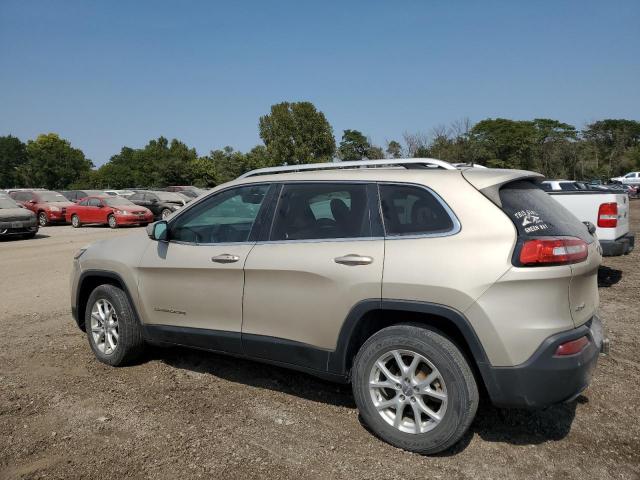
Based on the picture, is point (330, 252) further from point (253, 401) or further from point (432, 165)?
point (253, 401)

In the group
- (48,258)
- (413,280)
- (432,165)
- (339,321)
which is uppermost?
(432,165)

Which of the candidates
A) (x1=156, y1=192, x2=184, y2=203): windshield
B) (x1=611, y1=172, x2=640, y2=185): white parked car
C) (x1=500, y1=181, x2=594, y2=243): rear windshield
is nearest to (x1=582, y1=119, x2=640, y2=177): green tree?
(x1=611, y1=172, x2=640, y2=185): white parked car

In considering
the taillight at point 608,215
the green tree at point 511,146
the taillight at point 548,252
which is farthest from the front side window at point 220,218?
the green tree at point 511,146

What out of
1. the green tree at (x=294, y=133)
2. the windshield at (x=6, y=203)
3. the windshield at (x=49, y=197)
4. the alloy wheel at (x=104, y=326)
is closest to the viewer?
the alloy wheel at (x=104, y=326)

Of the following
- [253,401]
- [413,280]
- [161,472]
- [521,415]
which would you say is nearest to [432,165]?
[413,280]

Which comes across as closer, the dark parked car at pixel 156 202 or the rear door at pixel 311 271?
the rear door at pixel 311 271

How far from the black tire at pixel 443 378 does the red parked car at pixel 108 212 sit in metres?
20.8

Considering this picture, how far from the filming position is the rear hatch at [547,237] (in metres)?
2.92

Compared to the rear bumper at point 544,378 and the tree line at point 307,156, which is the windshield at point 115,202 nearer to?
the rear bumper at point 544,378

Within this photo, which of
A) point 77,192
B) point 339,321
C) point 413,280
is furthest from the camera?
point 77,192

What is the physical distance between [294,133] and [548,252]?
68.2 metres

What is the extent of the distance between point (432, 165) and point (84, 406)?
123 inches

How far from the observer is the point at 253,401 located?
4.04 metres

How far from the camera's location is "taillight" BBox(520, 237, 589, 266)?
2.90 m
